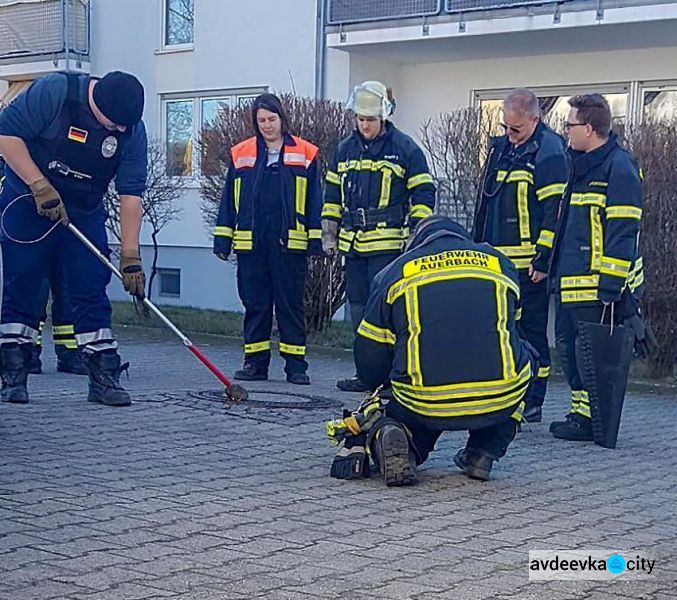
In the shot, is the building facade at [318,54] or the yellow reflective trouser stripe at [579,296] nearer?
the yellow reflective trouser stripe at [579,296]

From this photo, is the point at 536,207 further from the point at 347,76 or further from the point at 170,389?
the point at 347,76

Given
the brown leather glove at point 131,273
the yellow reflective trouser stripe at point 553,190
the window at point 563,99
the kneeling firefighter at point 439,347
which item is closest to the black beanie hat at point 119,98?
the brown leather glove at point 131,273

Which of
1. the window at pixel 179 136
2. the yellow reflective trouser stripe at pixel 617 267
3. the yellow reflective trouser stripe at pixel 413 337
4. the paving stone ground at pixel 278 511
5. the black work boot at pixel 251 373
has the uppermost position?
Answer: the window at pixel 179 136

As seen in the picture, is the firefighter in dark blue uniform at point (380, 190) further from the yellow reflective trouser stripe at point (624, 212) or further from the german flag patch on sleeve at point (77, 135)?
the german flag patch on sleeve at point (77, 135)

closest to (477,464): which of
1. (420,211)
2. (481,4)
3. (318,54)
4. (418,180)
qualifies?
(420,211)

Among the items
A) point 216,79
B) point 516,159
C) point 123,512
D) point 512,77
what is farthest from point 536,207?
point 216,79

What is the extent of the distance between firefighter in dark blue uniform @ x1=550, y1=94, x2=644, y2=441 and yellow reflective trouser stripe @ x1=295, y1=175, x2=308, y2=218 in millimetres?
2299

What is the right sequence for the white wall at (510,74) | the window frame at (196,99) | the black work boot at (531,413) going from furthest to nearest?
the window frame at (196,99) < the white wall at (510,74) < the black work boot at (531,413)

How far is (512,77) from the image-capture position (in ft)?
51.3

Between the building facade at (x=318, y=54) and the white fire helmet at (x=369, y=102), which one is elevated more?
the building facade at (x=318, y=54)

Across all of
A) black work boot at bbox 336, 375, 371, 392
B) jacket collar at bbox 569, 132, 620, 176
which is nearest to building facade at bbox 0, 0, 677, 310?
black work boot at bbox 336, 375, 371, 392

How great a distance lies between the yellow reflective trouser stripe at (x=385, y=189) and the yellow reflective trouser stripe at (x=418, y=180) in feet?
0.49

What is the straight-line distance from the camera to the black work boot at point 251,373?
895 centimetres

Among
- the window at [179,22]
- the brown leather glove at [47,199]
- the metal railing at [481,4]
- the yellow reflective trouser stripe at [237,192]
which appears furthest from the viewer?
the window at [179,22]
